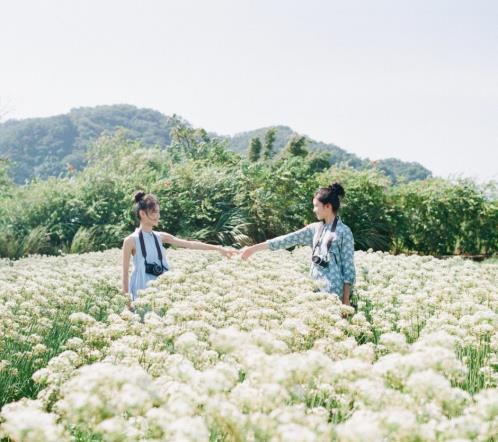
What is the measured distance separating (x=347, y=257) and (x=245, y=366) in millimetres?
4191

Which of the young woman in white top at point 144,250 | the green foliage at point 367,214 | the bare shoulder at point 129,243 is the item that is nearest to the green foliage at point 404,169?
the green foliage at point 367,214

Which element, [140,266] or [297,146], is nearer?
[140,266]

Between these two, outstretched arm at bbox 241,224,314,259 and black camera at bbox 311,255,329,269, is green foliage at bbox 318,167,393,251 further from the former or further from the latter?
black camera at bbox 311,255,329,269

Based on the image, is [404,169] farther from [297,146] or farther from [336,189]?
[336,189]

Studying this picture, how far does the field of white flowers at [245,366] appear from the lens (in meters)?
2.39

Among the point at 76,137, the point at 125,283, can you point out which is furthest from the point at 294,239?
the point at 76,137

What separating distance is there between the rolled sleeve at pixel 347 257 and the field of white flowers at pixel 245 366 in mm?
360

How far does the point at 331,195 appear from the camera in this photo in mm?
6805

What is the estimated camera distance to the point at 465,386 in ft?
15.3

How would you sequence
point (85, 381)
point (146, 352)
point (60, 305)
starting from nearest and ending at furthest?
1. point (85, 381)
2. point (146, 352)
3. point (60, 305)

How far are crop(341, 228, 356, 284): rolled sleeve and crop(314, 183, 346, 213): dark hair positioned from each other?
0.33m

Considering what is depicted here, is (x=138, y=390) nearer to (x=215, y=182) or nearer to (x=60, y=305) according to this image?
(x=60, y=305)

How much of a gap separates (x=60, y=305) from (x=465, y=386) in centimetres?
398

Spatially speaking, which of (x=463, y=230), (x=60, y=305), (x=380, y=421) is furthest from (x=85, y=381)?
(x=463, y=230)
